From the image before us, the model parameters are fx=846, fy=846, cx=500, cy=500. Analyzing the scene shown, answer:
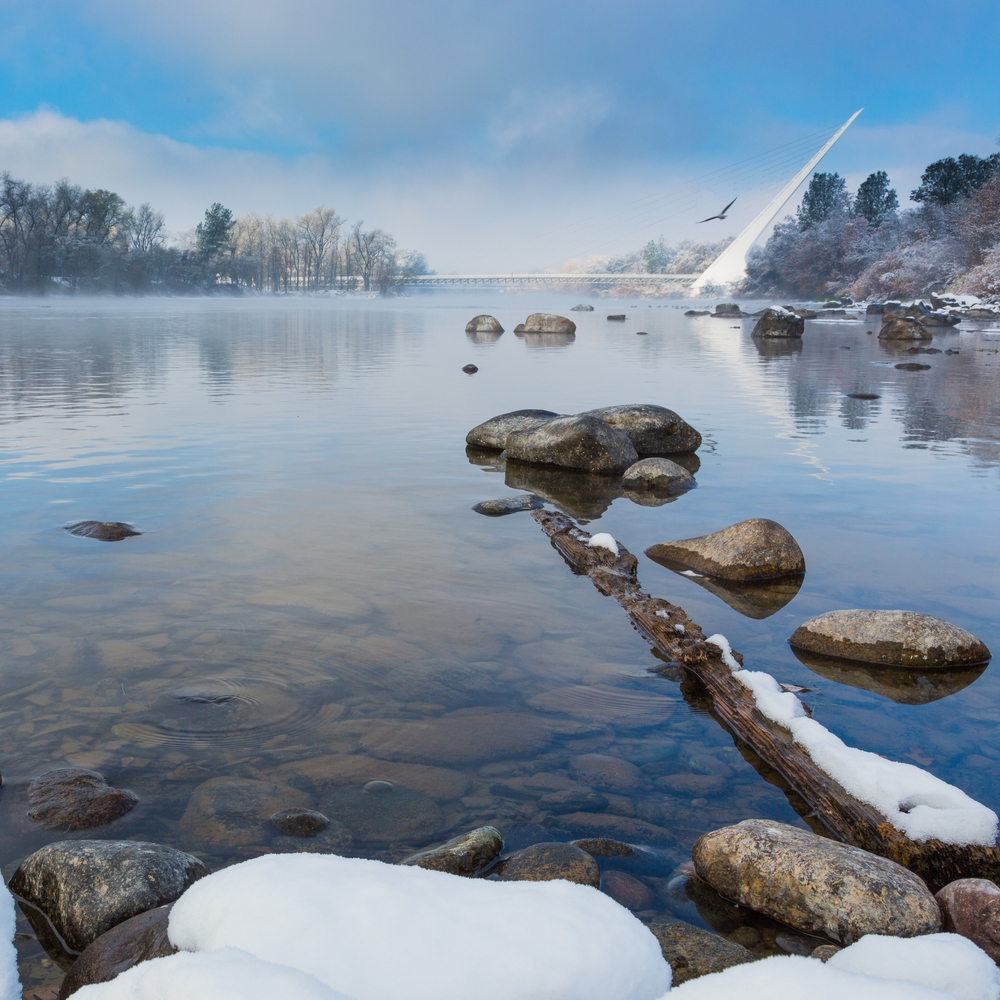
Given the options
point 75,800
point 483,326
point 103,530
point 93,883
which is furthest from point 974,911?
point 483,326

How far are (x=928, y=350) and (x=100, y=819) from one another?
114 feet

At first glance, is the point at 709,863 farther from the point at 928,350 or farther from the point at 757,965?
the point at 928,350

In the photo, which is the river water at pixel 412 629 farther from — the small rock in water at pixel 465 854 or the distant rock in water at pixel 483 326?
the distant rock in water at pixel 483 326

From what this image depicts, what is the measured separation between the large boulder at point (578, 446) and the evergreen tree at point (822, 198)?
104 meters

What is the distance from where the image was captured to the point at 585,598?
656cm

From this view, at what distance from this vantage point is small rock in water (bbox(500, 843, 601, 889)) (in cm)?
328

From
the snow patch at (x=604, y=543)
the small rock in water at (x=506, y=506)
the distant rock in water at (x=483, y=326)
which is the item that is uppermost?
the distant rock in water at (x=483, y=326)

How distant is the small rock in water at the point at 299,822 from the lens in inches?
143

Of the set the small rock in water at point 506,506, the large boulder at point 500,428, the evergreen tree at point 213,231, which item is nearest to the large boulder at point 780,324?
the large boulder at point 500,428

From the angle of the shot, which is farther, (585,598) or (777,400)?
(777,400)

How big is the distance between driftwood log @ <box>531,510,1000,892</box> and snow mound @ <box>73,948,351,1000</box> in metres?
2.41

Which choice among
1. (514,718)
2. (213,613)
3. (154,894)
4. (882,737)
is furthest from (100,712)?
(882,737)

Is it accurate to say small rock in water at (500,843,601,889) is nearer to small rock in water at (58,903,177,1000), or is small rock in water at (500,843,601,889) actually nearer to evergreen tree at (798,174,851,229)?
small rock in water at (58,903,177,1000)

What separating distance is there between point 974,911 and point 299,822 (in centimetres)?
263
